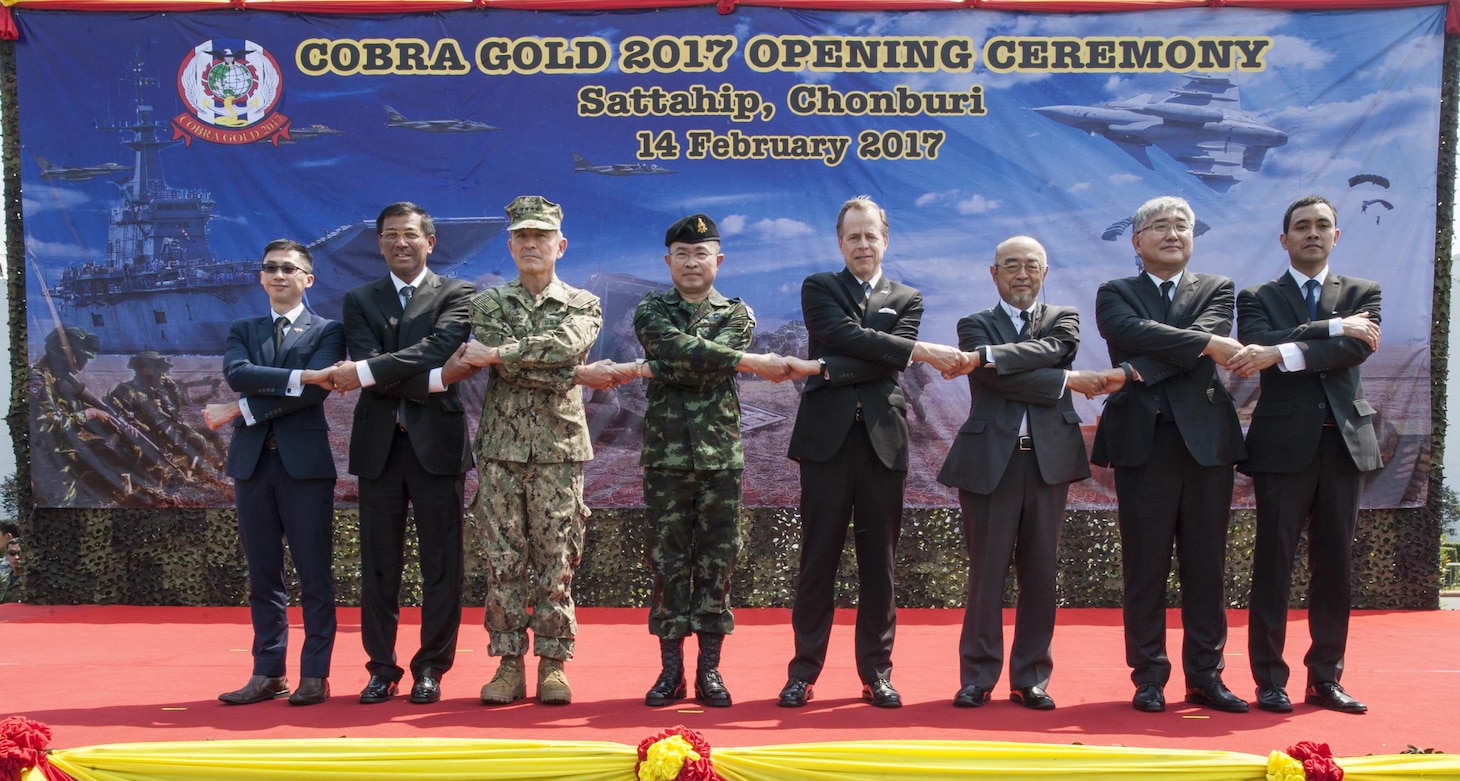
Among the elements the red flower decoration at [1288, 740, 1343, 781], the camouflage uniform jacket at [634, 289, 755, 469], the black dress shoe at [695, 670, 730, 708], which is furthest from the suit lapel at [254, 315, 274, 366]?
the red flower decoration at [1288, 740, 1343, 781]

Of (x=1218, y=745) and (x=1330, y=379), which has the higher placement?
(x=1330, y=379)

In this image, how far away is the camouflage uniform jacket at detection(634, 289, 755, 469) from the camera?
3.97 metres

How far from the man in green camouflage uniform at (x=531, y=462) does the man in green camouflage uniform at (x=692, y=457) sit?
0.90 feet

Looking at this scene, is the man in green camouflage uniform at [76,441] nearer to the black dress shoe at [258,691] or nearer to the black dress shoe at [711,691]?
the black dress shoe at [258,691]

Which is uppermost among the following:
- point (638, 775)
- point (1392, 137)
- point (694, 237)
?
point (1392, 137)

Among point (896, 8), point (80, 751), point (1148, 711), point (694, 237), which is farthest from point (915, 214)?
point (80, 751)

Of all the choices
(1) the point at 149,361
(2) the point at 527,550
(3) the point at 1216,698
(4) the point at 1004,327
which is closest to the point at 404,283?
(2) the point at 527,550

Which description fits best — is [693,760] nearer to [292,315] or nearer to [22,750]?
[22,750]

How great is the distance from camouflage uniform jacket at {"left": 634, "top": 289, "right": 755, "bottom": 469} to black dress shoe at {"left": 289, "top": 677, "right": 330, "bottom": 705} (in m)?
1.37

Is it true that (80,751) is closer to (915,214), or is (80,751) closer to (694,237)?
(694,237)

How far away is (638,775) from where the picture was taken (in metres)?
2.96

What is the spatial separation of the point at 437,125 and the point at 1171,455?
13.8 ft

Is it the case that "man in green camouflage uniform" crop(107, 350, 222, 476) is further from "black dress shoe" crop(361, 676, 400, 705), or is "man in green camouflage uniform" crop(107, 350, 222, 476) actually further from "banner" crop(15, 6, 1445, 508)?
"black dress shoe" crop(361, 676, 400, 705)

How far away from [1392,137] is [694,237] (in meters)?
4.30
